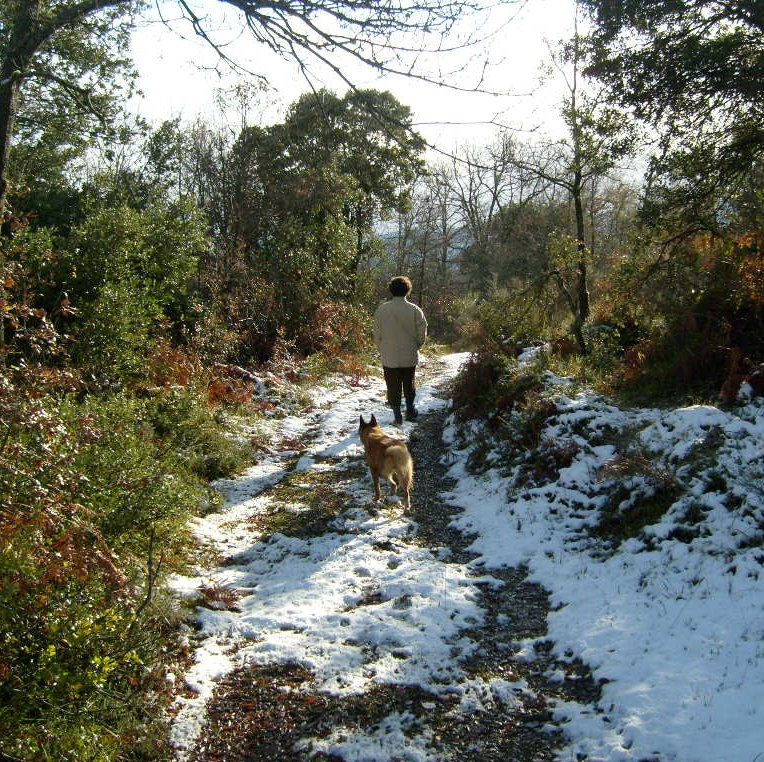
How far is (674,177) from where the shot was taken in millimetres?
8312

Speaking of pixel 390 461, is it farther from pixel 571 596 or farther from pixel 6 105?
pixel 6 105

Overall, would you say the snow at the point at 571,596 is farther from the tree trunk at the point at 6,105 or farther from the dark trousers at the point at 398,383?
the tree trunk at the point at 6,105

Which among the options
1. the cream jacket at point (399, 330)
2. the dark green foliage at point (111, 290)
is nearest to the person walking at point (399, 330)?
the cream jacket at point (399, 330)

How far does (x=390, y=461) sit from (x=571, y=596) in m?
2.43

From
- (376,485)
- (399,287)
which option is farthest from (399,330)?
(376,485)

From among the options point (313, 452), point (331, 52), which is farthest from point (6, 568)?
point (313, 452)

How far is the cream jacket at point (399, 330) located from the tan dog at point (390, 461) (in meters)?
2.37

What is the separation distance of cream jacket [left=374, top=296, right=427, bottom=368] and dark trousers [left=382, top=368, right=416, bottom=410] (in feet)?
0.53

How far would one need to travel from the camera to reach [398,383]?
9.59m

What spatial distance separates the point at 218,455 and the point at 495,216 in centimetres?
3692

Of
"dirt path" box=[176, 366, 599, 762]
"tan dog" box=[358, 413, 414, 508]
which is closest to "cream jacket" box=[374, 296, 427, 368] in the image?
"tan dog" box=[358, 413, 414, 508]

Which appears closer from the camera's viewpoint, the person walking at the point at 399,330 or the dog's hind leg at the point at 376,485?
the dog's hind leg at the point at 376,485

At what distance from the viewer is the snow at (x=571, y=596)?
3.23 meters

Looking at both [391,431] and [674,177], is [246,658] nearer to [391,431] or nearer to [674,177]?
[391,431]
